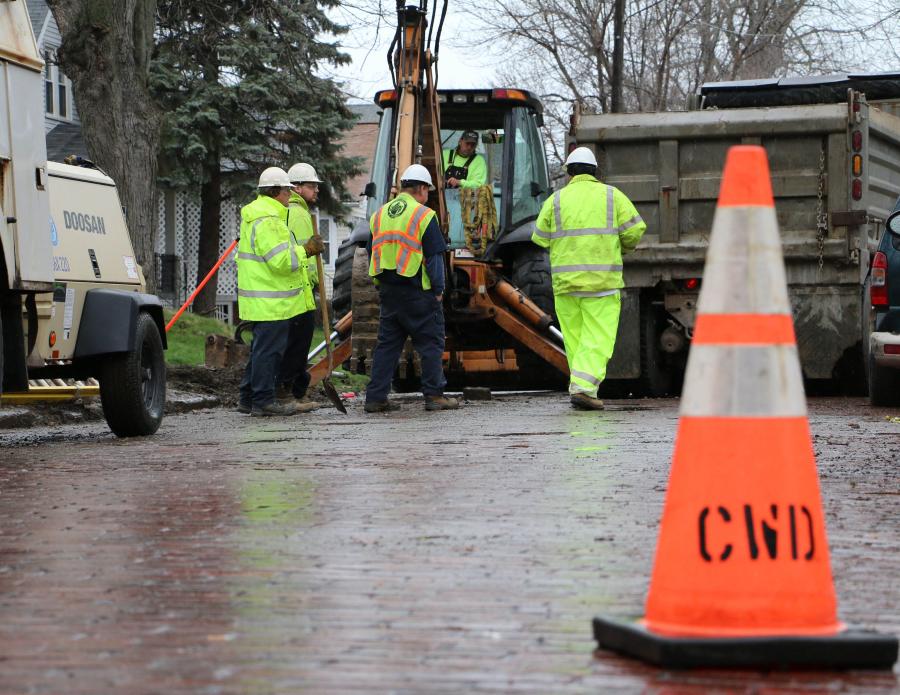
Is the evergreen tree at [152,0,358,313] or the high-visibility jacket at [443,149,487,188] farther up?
the evergreen tree at [152,0,358,313]

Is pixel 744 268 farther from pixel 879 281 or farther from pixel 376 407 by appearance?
pixel 376 407

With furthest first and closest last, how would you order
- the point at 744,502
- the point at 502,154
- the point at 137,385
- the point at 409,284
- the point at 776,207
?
the point at 502,154, the point at 776,207, the point at 409,284, the point at 137,385, the point at 744,502

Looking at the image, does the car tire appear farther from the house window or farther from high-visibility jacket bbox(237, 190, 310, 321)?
the house window

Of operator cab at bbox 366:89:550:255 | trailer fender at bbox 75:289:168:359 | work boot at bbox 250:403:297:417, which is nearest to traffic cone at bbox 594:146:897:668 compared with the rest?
trailer fender at bbox 75:289:168:359

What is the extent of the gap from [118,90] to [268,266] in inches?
219

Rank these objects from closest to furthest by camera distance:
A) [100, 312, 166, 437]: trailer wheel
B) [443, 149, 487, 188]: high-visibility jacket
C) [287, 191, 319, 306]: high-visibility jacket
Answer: [100, 312, 166, 437]: trailer wheel
[287, 191, 319, 306]: high-visibility jacket
[443, 149, 487, 188]: high-visibility jacket

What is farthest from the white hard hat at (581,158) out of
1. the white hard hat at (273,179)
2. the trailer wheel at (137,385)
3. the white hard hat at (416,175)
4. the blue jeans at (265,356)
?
the trailer wheel at (137,385)

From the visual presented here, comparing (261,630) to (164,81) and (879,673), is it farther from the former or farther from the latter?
(164,81)

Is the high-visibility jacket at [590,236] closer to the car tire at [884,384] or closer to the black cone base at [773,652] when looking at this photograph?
the car tire at [884,384]

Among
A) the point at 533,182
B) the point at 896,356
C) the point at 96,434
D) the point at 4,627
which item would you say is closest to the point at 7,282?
the point at 96,434

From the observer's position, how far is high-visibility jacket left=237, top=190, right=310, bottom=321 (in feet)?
41.5

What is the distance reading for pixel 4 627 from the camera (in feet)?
13.8

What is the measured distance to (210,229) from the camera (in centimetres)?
3675

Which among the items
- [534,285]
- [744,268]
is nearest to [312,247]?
[534,285]
